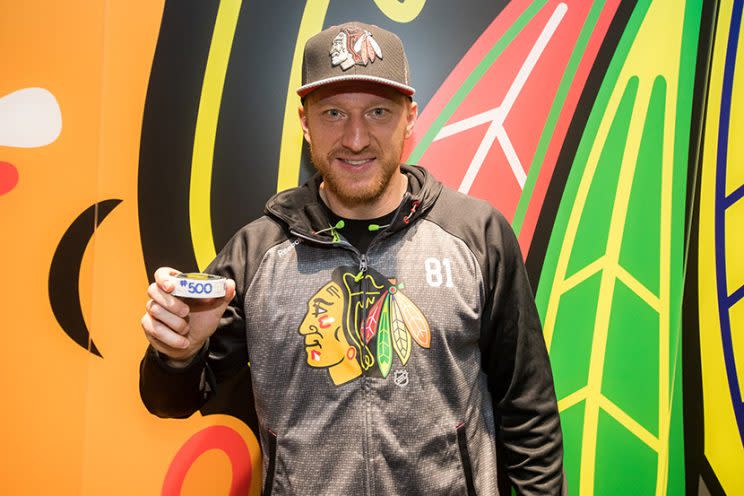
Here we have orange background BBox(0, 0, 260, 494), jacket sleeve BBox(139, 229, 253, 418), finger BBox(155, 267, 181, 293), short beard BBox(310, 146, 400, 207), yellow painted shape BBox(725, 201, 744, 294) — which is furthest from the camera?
yellow painted shape BBox(725, 201, 744, 294)

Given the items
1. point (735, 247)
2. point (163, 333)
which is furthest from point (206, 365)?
point (735, 247)

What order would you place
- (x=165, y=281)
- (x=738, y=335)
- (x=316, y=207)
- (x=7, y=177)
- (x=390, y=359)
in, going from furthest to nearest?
(x=738, y=335) → (x=7, y=177) → (x=316, y=207) → (x=390, y=359) → (x=165, y=281)

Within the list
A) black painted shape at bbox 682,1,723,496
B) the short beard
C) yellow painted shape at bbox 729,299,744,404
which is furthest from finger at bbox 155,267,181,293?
yellow painted shape at bbox 729,299,744,404

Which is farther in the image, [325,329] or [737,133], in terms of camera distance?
[737,133]

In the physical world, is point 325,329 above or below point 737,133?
below

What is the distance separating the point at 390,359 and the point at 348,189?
42 centimetres

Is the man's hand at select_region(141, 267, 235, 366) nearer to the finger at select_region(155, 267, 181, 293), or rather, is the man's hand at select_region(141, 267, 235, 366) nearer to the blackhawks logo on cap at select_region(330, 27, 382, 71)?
the finger at select_region(155, 267, 181, 293)

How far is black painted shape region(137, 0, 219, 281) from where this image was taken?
4.94ft

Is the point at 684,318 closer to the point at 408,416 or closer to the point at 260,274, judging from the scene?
the point at 408,416

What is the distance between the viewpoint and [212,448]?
154cm

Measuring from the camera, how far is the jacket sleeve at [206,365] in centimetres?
114

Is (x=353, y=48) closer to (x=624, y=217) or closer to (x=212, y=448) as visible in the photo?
(x=624, y=217)

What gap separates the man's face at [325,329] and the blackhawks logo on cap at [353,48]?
0.54 metres

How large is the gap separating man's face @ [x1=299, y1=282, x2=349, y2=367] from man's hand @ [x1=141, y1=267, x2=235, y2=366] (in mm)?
205
